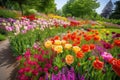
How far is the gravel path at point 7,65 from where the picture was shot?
18.7 ft

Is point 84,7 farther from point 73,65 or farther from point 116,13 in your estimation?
point 73,65

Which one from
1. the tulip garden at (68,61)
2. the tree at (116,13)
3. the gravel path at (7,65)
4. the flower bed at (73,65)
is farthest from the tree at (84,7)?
the flower bed at (73,65)

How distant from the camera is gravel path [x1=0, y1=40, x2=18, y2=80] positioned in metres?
5.69

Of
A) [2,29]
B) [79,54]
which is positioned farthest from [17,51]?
[2,29]

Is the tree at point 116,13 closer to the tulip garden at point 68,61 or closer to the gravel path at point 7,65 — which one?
the tulip garden at point 68,61

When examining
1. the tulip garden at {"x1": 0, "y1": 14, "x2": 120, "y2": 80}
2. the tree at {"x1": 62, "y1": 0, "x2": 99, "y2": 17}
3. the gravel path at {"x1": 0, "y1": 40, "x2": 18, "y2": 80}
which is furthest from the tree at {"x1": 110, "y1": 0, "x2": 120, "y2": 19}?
the gravel path at {"x1": 0, "y1": 40, "x2": 18, "y2": 80}

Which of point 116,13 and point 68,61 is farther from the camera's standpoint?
point 116,13

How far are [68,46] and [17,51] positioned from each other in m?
2.69

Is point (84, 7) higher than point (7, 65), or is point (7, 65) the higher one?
point (7, 65)

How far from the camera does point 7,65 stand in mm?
6438

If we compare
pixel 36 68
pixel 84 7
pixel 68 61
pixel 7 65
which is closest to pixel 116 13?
pixel 84 7

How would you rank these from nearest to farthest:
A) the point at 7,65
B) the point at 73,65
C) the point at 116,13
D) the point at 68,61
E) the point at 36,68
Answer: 1. the point at 68,61
2. the point at 73,65
3. the point at 36,68
4. the point at 7,65
5. the point at 116,13

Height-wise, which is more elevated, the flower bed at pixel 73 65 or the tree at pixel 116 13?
the flower bed at pixel 73 65

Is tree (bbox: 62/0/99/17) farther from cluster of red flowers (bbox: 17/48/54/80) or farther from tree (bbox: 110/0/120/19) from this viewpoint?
cluster of red flowers (bbox: 17/48/54/80)
